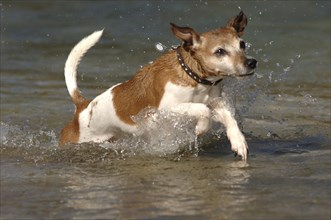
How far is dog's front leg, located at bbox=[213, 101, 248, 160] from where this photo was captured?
6664mm

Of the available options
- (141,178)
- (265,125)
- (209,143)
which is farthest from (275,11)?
(141,178)

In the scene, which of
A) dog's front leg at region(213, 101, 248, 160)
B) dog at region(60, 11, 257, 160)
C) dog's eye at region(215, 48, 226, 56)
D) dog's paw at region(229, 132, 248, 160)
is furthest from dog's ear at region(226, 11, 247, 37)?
dog's paw at region(229, 132, 248, 160)

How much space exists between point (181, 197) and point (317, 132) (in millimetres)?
2654

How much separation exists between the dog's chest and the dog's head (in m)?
0.17

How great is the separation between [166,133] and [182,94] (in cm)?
48

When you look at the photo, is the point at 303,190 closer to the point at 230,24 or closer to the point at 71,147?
the point at 230,24

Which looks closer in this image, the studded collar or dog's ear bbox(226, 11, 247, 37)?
the studded collar

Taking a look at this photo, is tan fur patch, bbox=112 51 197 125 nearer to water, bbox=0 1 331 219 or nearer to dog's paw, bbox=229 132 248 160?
water, bbox=0 1 331 219

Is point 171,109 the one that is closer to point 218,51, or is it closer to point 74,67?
point 218,51

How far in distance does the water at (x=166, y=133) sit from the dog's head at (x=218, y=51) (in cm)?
36

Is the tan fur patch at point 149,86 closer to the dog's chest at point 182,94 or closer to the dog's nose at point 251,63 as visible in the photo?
the dog's chest at point 182,94

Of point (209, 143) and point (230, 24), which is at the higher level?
point (230, 24)

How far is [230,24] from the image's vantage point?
7.08m

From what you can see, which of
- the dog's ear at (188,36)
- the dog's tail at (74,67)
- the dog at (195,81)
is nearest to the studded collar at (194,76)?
the dog at (195,81)
